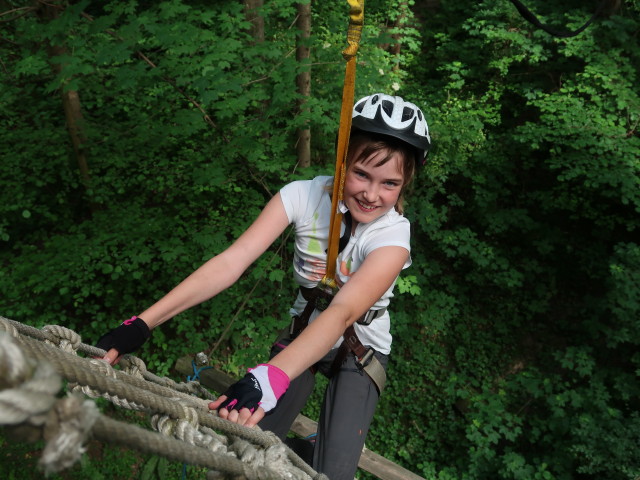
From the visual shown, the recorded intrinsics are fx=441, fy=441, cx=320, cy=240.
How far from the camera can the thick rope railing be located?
498mm

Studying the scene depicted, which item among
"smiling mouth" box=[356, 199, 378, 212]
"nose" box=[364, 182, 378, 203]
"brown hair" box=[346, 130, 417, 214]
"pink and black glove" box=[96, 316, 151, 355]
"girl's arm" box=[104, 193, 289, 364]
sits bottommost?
"pink and black glove" box=[96, 316, 151, 355]

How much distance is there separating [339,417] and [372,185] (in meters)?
1.15

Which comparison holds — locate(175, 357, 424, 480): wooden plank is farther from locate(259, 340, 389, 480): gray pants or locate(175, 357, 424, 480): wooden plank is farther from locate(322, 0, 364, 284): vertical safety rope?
locate(322, 0, 364, 284): vertical safety rope

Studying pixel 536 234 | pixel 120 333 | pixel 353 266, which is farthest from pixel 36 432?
pixel 536 234

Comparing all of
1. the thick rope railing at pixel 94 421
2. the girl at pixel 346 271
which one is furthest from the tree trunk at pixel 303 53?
the thick rope railing at pixel 94 421

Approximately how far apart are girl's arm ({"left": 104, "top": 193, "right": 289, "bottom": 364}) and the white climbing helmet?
532 mm

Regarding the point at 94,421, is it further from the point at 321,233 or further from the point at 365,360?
the point at 365,360

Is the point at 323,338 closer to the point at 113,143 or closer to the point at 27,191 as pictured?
the point at 113,143

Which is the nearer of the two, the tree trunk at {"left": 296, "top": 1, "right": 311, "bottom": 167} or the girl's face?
the girl's face

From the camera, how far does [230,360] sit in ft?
16.8

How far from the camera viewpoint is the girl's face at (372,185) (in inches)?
75.1

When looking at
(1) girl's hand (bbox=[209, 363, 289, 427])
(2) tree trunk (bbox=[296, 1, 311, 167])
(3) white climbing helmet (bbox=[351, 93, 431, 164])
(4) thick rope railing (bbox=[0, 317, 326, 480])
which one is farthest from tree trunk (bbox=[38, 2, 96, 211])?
(1) girl's hand (bbox=[209, 363, 289, 427])

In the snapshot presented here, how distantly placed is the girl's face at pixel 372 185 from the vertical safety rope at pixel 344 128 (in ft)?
0.36

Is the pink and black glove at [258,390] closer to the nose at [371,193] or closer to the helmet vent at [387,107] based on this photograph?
the nose at [371,193]
